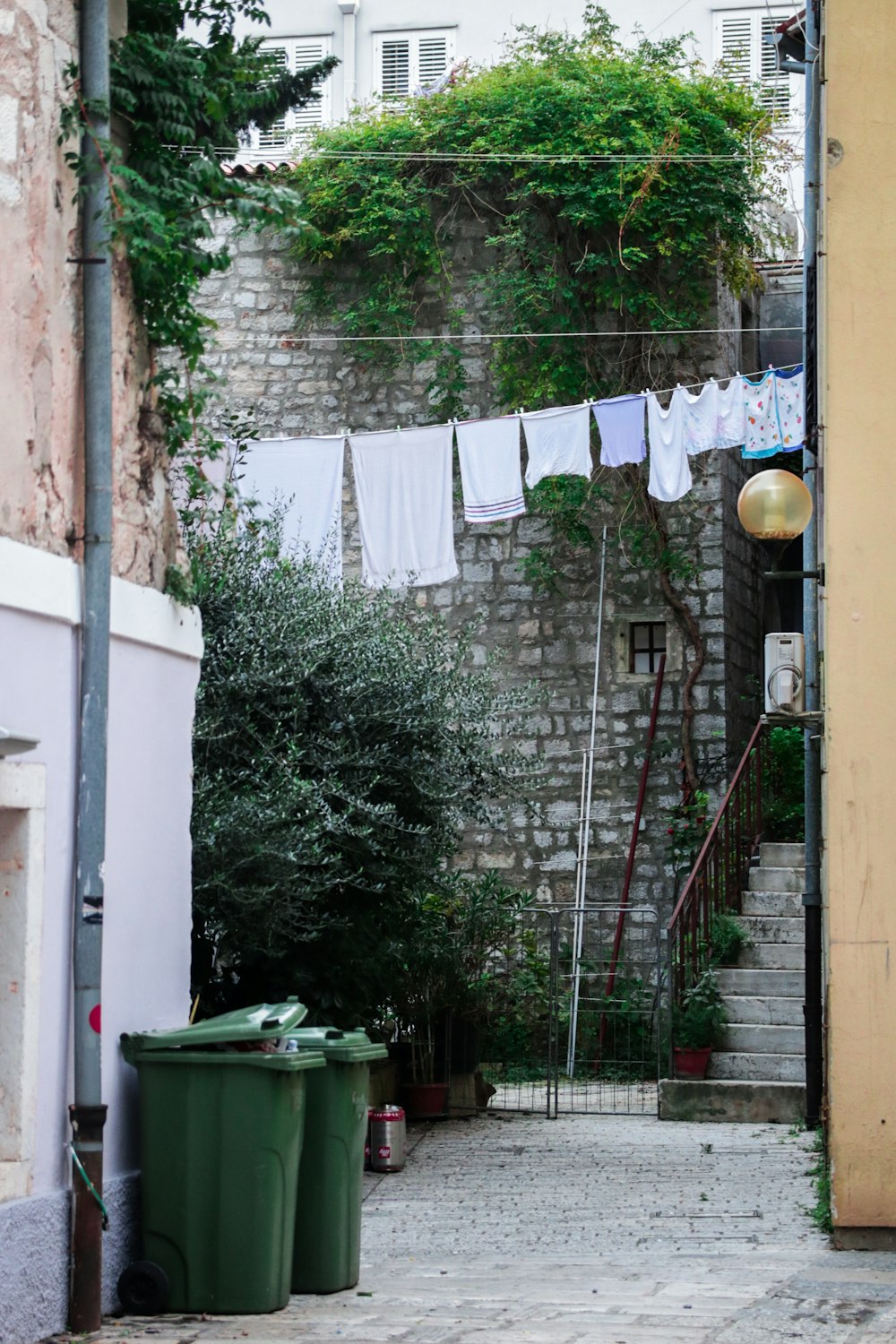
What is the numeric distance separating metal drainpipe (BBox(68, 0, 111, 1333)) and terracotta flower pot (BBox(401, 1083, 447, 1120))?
5.87 metres

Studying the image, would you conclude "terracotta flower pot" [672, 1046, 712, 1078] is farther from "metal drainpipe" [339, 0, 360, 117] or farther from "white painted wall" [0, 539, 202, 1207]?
"metal drainpipe" [339, 0, 360, 117]

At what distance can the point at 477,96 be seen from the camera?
14984 mm

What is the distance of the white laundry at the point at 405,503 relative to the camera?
1319 centimetres

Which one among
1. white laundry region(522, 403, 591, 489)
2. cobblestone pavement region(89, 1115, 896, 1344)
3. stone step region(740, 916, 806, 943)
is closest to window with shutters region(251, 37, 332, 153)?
white laundry region(522, 403, 591, 489)

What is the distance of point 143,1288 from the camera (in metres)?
5.75

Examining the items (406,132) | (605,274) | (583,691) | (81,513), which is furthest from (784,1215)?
(406,132)

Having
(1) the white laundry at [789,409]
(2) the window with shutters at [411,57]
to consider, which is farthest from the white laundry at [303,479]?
(2) the window with shutters at [411,57]

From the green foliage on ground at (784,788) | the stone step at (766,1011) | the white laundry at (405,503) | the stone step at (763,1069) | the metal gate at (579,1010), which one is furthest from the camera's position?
the green foliage on ground at (784,788)

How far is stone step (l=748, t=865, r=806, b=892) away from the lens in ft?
43.0

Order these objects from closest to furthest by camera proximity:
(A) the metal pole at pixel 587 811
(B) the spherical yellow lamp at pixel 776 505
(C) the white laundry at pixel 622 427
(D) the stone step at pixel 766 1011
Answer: (B) the spherical yellow lamp at pixel 776 505 → (D) the stone step at pixel 766 1011 → (C) the white laundry at pixel 622 427 → (A) the metal pole at pixel 587 811

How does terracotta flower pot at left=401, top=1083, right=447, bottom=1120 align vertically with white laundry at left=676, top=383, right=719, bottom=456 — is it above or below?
below

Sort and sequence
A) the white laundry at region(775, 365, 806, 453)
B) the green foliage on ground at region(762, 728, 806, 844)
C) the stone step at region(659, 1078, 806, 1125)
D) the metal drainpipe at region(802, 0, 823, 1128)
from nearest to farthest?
1. the metal drainpipe at region(802, 0, 823, 1128)
2. the stone step at region(659, 1078, 806, 1125)
3. the white laundry at region(775, 365, 806, 453)
4. the green foliage on ground at region(762, 728, 806, 844)

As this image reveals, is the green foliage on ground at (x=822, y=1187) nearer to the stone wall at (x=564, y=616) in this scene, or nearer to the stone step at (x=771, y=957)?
the stone step at (x=771, y=957)

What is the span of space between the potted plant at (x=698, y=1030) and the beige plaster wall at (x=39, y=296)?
6.78m
